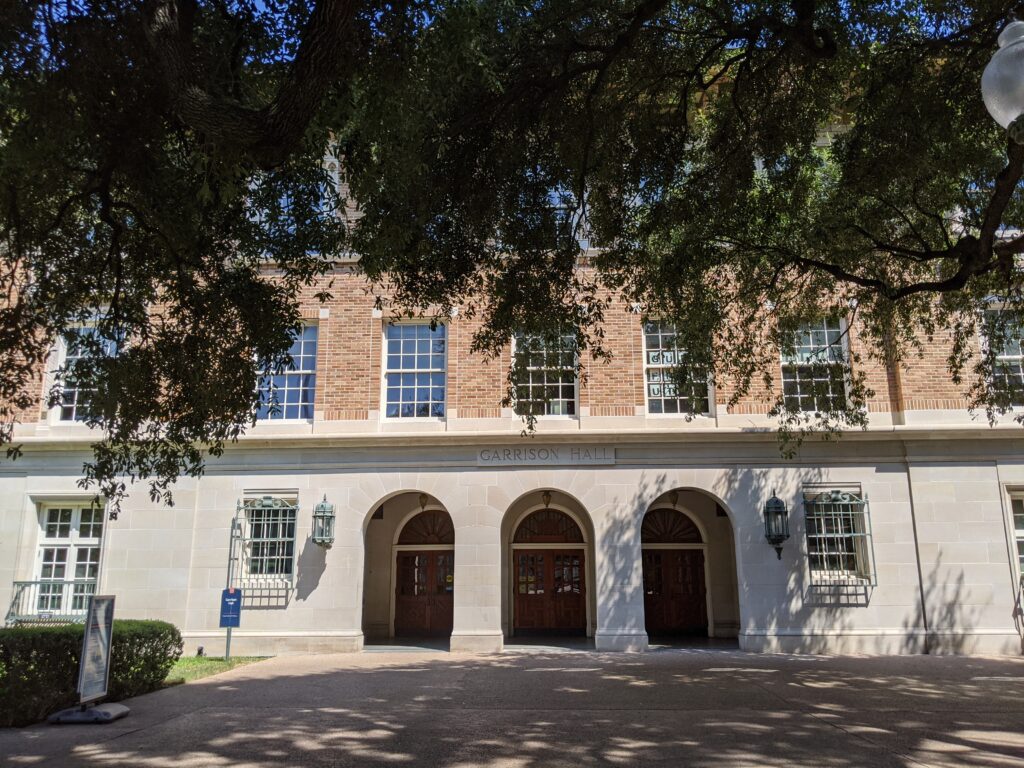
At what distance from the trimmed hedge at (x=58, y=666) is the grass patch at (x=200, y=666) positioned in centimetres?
86

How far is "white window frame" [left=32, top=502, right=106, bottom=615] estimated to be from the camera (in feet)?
53.1

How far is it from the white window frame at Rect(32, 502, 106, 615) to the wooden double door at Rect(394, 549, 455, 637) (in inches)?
260

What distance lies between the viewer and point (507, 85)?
8.82m

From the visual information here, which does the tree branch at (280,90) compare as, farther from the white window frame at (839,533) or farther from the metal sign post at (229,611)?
the white window frame at (839,533)

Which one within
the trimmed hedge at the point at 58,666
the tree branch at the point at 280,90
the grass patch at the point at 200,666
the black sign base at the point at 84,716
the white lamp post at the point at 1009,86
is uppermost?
the tree branch at the point at 280,90

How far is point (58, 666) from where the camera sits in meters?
9.34

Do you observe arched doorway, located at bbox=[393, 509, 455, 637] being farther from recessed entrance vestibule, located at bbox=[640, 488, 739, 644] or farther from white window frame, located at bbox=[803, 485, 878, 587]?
white window frame, located at bbox=[803, 485, 878, 587]

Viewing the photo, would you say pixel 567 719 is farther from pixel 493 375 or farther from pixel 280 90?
pixel 493 375

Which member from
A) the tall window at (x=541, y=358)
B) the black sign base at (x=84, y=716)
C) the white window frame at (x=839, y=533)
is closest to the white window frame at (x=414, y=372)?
the tall window at (x=541, y=358)

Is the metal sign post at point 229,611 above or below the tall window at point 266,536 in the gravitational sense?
below

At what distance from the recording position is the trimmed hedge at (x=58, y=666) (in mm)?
8695

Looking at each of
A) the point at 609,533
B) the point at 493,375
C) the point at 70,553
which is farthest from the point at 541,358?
the point at 70,553

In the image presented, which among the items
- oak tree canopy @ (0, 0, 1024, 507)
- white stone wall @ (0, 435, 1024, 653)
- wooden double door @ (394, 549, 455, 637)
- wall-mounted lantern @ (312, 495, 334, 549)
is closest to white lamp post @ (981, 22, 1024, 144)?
oak tree canopy @ (0, 0, 1024, 507)

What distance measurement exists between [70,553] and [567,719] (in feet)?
42.7
